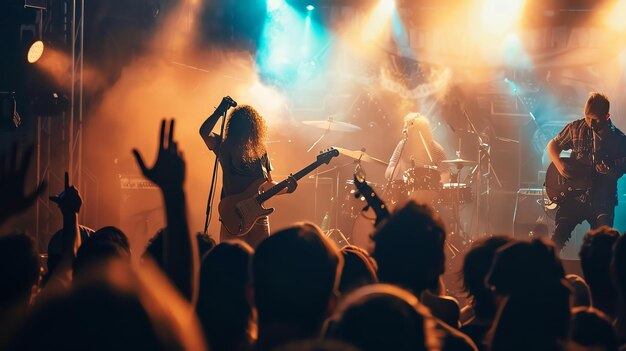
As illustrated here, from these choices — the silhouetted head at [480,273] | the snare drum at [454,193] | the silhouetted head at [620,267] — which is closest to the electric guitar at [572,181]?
the snare drum at [454,193]

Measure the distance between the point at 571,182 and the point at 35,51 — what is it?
7.13 metres

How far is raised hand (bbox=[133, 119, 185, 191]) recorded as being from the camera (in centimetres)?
243

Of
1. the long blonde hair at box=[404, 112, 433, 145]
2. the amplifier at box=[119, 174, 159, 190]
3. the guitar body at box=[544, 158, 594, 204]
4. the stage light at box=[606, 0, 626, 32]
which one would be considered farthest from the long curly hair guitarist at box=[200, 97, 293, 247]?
the stage light at box=[606, 0, 626, 32]

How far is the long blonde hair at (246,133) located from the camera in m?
7.16

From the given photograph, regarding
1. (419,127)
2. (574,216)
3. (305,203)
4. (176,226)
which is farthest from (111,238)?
(305,203)

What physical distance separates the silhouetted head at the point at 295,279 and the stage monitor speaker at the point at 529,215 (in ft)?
36.0

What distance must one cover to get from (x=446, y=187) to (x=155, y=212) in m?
4.84

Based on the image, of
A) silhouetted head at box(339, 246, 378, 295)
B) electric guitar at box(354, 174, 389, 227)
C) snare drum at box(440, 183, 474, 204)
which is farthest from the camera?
snare drum at box(440, 183, 474, 204)

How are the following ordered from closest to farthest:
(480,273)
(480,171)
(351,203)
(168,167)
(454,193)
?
(168,167) < (480,273) < (454,193) < (480,171) < (351,203)

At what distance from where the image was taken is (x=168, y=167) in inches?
96.2

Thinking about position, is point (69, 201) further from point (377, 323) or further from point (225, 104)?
point (225, 104)

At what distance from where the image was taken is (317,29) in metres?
14.5

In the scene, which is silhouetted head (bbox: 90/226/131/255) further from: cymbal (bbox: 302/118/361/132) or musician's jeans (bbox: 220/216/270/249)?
cymbal (bbox: 302/118/361/132)

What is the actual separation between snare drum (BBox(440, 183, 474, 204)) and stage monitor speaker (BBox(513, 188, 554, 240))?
2195 millimetres
